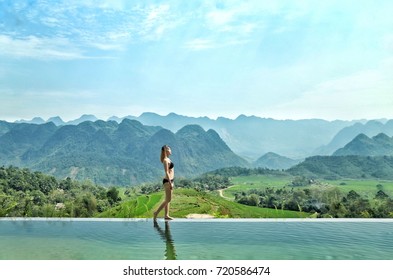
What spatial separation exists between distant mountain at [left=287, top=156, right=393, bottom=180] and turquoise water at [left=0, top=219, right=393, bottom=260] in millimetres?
87472

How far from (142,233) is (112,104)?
158m

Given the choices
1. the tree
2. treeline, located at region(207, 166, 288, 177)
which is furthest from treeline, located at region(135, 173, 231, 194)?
treeline, located at region(207, 166, 288, 177)

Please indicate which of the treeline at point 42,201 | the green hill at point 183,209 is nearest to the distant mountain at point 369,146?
the treeline at point 42,201

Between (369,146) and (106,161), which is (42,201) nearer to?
(106,161)

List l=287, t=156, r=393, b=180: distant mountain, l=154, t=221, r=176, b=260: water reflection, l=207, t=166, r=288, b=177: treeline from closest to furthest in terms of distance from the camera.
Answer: l=154, t=221, r=176, b=260: water reflection, l=207, t=166, r=288, b=177: treeline, l=287, t=156, r=393, b=180: distant mountain

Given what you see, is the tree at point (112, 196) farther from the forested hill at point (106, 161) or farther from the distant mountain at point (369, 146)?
the distant mountain at point (369, 146)

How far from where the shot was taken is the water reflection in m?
5.23

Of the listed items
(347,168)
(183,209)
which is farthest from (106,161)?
(183,209)

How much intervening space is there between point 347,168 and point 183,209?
3571 inches

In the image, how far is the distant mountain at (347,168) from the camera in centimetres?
9088

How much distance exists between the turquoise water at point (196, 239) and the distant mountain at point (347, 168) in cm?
8747

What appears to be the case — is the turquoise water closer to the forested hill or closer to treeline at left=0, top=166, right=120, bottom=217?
treeline at left=0, top=166, right=120, bottom=217
